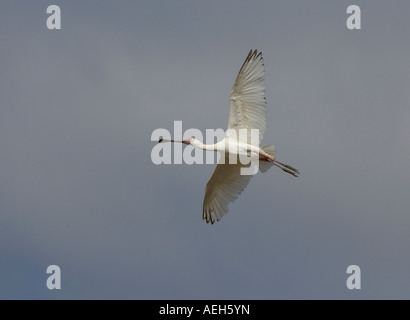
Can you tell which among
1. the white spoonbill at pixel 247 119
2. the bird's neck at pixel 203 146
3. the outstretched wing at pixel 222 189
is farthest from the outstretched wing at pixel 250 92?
the outstretched wing at pixel 222 189

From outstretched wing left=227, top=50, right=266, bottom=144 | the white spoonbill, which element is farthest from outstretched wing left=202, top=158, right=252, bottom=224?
outstretched wing left=227, top=50, right=266, bottom=144

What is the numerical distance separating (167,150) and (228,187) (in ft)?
6.94

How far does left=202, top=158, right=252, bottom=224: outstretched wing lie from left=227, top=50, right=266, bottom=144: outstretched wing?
201 centimetres

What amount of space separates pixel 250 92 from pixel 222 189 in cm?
349

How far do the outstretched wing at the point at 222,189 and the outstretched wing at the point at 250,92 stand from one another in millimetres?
2007

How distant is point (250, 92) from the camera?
83.7 ft

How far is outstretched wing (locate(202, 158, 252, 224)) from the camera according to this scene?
2742cm

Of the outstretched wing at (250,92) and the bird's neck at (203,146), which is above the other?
the outstretched wing at (250,92)

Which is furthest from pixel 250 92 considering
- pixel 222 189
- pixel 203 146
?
pixel 222 189

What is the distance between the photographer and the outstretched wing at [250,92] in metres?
25.5

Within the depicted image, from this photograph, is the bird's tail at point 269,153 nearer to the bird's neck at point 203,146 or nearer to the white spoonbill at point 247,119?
the white spoonbill at point 247,119

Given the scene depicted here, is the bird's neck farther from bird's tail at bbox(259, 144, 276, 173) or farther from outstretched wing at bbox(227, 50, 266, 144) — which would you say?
bird's tail at bbox(259, 144, 276, 173)
